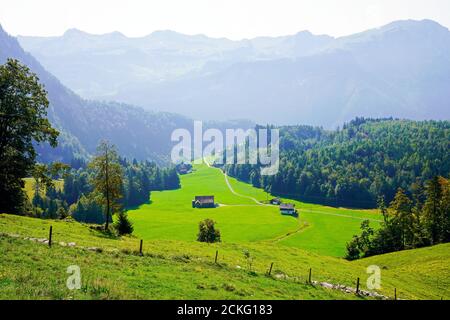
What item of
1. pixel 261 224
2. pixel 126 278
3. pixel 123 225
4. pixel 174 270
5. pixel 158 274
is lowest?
pixel 261 224

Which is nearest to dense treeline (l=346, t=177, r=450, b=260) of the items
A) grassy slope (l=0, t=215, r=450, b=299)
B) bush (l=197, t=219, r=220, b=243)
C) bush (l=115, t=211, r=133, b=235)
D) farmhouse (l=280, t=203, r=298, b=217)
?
bush (l=197, t=219, r=220, b=243)

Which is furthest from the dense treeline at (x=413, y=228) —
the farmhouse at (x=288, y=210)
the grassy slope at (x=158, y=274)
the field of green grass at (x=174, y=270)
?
the farmhouse at (x=288, y=210)

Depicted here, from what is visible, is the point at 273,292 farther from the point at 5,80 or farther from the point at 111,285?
the point at 5,80

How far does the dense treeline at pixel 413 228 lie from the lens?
324 ft

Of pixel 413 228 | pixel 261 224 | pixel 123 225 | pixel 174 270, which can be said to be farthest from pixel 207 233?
pixel 261 224

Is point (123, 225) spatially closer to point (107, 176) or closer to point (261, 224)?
point (107, 176)

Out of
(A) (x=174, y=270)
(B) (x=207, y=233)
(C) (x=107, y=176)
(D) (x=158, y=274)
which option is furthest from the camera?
(B) (x=207, y=233)

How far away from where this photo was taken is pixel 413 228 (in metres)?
103

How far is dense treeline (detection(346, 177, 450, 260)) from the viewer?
98.7 metres

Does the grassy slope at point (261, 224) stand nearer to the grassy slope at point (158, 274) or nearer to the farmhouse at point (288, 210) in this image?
the farmhouse at point (288, 210)

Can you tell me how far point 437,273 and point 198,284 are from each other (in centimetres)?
5023

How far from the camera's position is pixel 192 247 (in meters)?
60.7

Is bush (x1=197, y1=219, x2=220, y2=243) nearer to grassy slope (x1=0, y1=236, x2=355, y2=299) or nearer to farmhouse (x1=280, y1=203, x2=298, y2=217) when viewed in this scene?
grassy slope (x1=0, y1=236, x2=355, y2=299)

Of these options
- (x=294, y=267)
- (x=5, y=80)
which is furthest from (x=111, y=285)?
(x=5, y=80)
